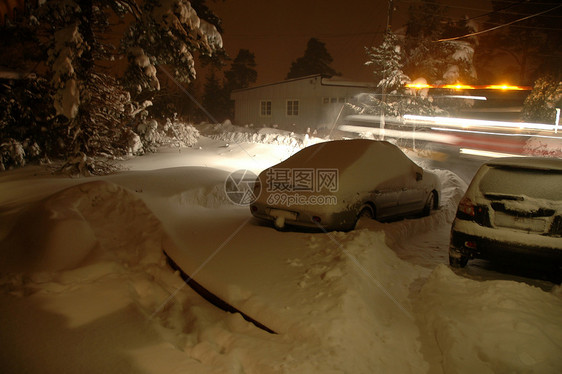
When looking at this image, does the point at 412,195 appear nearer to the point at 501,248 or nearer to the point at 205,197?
the point at 501,248

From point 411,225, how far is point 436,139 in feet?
39.6

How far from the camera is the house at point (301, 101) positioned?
24953 millimetres

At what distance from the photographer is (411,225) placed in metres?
6.49

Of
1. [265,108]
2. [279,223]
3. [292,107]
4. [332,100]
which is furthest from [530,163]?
[265,108]

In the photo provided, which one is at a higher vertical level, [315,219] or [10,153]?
[10,153]

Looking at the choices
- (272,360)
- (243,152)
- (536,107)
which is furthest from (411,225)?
(536,107)

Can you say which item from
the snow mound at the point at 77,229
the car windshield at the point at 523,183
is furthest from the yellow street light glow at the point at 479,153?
the snow mound at the point at 77,229

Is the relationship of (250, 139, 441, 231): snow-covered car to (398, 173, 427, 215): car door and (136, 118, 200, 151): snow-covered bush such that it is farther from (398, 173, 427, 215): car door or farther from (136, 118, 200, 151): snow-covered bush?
(136, 118, 200, 151): snow-covered bush

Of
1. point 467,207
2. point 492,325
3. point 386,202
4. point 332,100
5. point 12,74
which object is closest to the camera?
point 492,325

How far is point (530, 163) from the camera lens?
14.3ft

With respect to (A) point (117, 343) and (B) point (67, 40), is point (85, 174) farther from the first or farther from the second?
(A) point (117, 343)

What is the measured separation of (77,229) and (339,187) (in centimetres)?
365

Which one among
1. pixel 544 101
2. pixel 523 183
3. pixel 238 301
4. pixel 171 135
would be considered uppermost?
pixel 544 101

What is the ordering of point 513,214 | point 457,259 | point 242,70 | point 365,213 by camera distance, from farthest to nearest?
1. point 242,70
2. point 365,213
3. point 457,259
4. point 513,214
